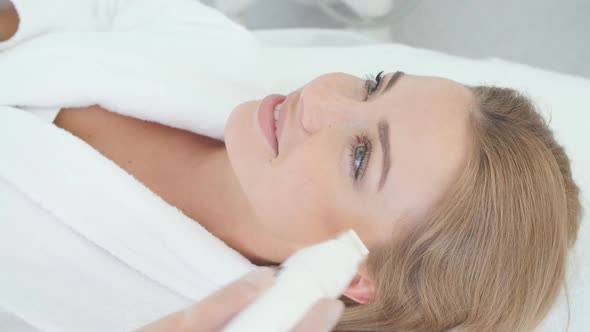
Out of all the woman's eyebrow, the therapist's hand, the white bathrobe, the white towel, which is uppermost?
the white towel

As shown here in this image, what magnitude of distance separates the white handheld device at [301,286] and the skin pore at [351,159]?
177 millimetres

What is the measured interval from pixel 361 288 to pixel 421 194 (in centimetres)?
15

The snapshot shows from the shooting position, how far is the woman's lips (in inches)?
30.3

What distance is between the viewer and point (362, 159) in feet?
2.31

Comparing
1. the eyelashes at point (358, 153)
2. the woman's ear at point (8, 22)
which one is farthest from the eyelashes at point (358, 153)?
the woman's ear at point (8, 22)

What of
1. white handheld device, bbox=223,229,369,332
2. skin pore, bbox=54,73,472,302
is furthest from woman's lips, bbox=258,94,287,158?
white handheld device, bbox=223,229,369,332

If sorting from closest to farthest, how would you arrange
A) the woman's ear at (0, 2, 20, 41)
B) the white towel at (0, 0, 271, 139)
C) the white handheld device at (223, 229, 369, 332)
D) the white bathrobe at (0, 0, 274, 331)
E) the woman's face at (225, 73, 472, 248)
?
the white handheld device at (223, 229, 369, 332)
the woman's face at (225, 73, 472, 248)
the white bathrobe at (0, 0, 274, 331)
the white towel at (0, 0, 271, 139)
the woman's ear at (0, 2, 20, 41)

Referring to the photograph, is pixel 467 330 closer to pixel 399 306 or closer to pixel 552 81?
pixel 399 306

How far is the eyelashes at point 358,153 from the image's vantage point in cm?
70

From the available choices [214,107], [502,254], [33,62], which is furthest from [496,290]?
[33,62]

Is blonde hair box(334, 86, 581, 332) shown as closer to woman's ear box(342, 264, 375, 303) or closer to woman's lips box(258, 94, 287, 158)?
woman's ear box(342, 264, 375, 303)

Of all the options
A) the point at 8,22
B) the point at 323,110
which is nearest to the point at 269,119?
the point at 323,110

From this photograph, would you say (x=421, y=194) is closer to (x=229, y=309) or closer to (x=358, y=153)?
(x=358, y=153)

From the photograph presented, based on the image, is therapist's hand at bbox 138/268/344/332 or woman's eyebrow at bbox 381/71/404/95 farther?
woman's eyebrow at bbox 381/71/404/95
